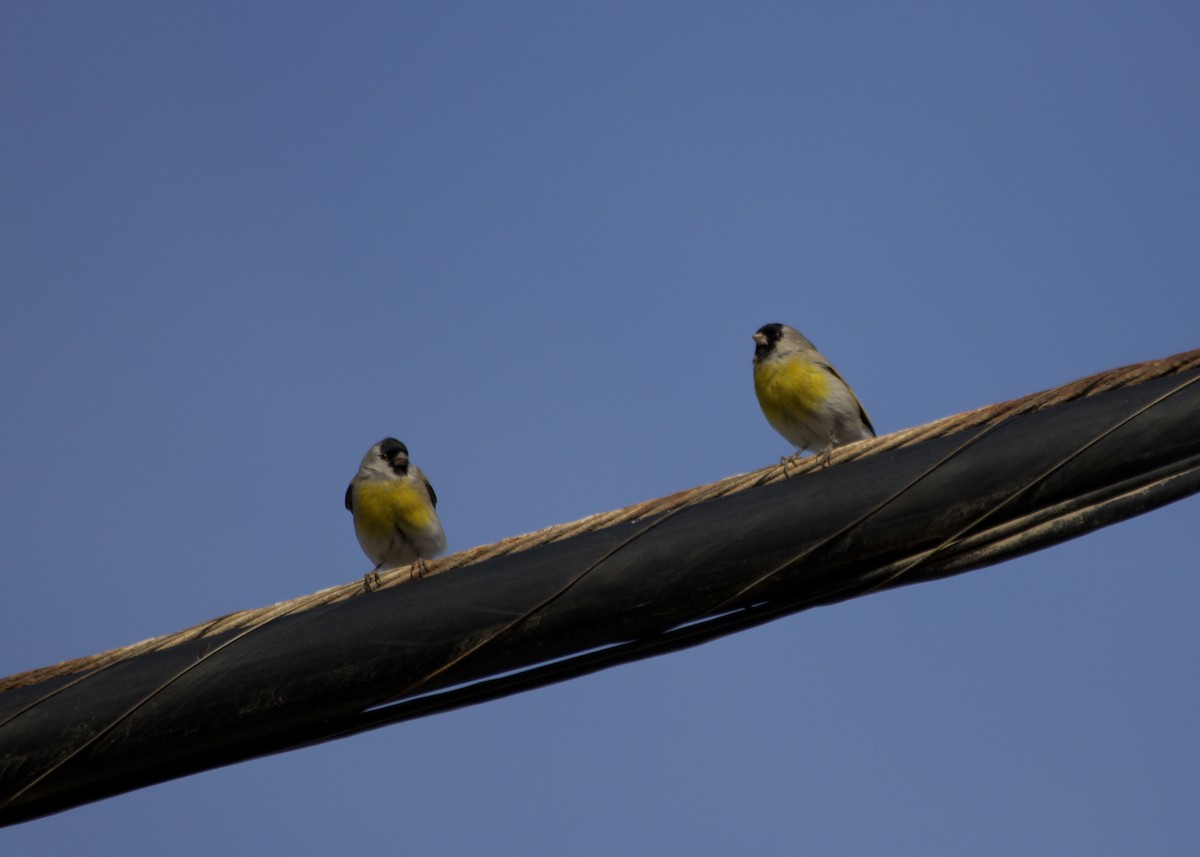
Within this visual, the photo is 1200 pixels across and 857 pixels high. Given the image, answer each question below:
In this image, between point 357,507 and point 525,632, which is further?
point 357,507

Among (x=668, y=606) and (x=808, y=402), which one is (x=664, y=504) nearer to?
(x=668, y=606)

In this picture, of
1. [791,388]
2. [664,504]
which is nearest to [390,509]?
[791,388]

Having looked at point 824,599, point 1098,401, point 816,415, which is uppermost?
point 816,415

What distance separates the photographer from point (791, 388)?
10242 millimetres

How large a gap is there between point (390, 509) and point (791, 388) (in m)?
2.85

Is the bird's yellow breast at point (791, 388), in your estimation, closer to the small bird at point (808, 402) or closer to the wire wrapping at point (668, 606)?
the small bird at point (808, 402)

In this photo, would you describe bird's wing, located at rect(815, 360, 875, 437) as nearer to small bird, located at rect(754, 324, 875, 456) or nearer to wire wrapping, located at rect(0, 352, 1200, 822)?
small bird, located at rect(754, 324, 875, 456)

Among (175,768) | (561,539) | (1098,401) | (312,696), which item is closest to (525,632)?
(561,539)

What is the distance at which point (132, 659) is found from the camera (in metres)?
4.39

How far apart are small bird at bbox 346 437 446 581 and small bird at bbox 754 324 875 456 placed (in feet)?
8.07

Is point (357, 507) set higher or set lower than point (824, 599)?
higher

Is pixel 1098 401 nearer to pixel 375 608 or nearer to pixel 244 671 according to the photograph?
pixel 375 608

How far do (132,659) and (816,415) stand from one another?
6.52 meters

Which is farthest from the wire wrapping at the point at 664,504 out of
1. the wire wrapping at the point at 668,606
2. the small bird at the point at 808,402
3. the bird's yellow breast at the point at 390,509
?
the small bird at the point at 808,402
